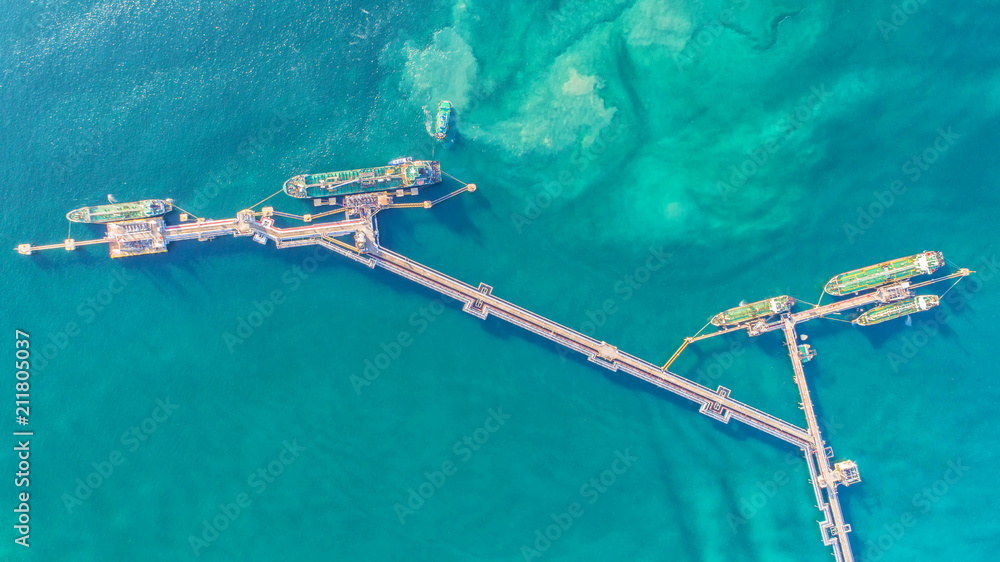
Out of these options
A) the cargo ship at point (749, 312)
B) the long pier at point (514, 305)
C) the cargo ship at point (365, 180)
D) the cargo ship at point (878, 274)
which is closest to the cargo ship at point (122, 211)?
the long pier at point (514, 305)

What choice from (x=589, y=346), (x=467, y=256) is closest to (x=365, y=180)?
(x=467, y=256)

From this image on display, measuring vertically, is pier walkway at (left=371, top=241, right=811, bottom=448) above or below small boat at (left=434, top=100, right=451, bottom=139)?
below

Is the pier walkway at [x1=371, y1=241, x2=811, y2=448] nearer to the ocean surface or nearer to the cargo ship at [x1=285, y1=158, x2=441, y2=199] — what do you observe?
the ocean surface

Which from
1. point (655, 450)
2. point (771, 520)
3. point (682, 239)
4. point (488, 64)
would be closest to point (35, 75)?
point (488, 64)

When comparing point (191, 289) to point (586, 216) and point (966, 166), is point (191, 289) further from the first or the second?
point (966, 166)

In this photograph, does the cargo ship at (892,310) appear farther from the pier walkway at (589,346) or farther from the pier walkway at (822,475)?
the pier walkway at (589,346)

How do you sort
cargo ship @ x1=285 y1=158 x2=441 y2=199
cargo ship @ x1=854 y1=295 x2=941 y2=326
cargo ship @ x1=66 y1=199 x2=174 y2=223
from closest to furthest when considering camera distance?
cargo ship @ x1=285 y1=158 x2=441 y2=199, cargo ship @ x1=66 y1=199 x2=174 y2=223, cargo ship @ x1=854 y1=295 x2=941 y2=326

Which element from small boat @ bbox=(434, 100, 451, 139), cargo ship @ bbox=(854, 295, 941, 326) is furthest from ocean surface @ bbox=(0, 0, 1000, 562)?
cargo ship @ bbox=(854, 295, 941, 326)

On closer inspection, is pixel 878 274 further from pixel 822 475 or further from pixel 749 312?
pixel 822 475
